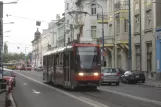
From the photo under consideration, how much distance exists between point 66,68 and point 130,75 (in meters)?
13.0

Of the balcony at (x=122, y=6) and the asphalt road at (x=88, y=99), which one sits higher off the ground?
the balcony at (x=122, y=6)

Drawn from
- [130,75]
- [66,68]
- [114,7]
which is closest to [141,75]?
[130,75]

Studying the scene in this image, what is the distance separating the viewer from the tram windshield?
79.5 ft

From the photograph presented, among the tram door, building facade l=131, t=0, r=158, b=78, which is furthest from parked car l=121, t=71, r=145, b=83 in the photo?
the tram door

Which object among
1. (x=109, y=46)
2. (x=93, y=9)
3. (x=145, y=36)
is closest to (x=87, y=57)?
(x=145, y=36)

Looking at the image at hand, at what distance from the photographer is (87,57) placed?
24469mm

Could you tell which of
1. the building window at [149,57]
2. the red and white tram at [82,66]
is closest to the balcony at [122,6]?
the building window at [149,57]

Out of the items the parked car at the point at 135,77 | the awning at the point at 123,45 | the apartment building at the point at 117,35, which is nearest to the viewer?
the parked car at the point at 135,77

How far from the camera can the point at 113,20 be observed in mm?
55281

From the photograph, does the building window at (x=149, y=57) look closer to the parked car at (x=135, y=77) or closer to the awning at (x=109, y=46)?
the parked car at (x=135, y=77)

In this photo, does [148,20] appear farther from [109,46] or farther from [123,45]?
[109,46]

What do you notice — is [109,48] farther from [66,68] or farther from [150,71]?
[66,68]

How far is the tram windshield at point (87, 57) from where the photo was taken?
24219mm

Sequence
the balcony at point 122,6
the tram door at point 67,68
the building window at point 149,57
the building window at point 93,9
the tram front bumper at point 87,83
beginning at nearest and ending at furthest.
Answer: the tram front bumper at point 87,83 < the tram door at point 67,68 < the building window at point 149,57 < the balcony at point 122,6 < the building window at point 93,9
